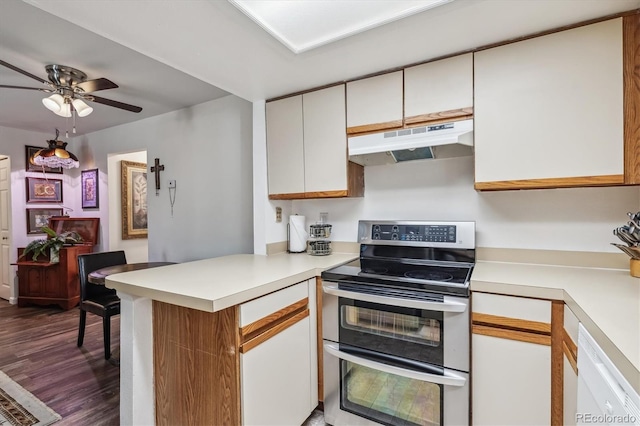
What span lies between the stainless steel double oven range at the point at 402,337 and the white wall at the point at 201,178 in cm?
144

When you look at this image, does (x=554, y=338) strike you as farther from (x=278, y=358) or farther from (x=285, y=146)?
(x=285, y=146)

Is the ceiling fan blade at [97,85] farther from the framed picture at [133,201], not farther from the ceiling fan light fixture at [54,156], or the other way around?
the framed picture at [133,201]

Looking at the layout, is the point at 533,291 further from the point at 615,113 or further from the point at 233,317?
the point at 233,317

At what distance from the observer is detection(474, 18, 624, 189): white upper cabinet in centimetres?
138

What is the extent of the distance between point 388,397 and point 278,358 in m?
0.63

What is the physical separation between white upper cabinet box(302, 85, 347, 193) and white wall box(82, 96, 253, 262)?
0.85 meters

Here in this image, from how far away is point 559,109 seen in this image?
1.47 meters

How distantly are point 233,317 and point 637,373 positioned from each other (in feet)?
3.88

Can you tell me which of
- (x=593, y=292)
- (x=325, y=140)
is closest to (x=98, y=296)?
(x=325, y=140)

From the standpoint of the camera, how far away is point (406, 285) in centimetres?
147

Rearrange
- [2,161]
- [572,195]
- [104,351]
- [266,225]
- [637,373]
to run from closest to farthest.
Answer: [637,373], [572,195], [266,225], [104,351], [2,161]

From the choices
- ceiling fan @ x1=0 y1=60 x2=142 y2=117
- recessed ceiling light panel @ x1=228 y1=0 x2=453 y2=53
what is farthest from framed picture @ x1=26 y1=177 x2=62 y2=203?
recessed ceiling light panel @ x1=228 y1=0 x2=453 y2=53

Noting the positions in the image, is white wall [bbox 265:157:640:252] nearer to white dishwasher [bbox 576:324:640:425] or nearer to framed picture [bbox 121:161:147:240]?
white dishwasher [bbox 576:324:640:425]

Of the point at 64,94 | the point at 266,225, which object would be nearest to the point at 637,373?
the point at 266,225
